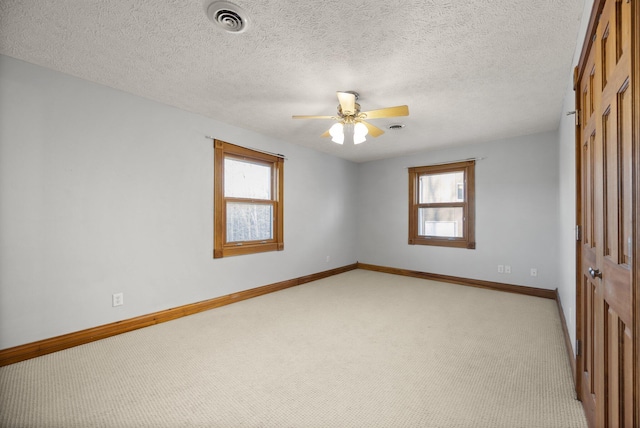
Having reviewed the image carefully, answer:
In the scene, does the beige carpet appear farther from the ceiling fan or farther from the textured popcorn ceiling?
the textured popcorn ceiling

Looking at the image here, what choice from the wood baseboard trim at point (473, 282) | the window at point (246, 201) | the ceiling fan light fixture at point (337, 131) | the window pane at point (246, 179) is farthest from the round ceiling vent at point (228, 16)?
the wood baseboard trim at point (473, 282)

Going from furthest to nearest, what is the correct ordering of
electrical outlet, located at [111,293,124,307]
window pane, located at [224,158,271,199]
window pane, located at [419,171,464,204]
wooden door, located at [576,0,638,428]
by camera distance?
window pane, located at [419,171,464,204] → window pane, located at [224,158,271,199] → electrical outlet, located at [111,293,124,307] → wooden door, located at [576,0,638,428]

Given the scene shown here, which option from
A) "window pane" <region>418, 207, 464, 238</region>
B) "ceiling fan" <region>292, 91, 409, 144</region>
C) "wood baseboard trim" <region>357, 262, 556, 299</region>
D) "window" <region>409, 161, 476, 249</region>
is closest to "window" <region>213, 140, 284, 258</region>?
"ceiling fan" <region>292, 91, 409, 144</region>

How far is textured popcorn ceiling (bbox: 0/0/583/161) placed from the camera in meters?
1.75

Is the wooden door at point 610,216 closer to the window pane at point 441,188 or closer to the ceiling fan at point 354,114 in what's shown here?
the ceiling fan at point 354,114

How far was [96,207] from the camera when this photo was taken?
2715 mm

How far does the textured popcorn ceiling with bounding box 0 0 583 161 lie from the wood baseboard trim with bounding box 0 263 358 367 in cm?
227

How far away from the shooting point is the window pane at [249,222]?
3996 millimetres

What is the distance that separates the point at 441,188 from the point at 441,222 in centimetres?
61

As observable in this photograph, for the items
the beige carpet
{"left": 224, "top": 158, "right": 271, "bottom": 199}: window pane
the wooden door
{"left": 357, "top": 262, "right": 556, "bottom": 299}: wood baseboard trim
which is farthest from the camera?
{"left": 357, "top": 262, "right": 556, "bottom": 299}: wood baseboard trim

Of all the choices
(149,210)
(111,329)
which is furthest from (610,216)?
(111,329)

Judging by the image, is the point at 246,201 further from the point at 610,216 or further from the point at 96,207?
the point at 610,216

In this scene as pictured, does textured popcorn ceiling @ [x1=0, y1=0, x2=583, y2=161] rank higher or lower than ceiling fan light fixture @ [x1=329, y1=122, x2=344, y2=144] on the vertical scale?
higher

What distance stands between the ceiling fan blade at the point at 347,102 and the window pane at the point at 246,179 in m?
1.92
